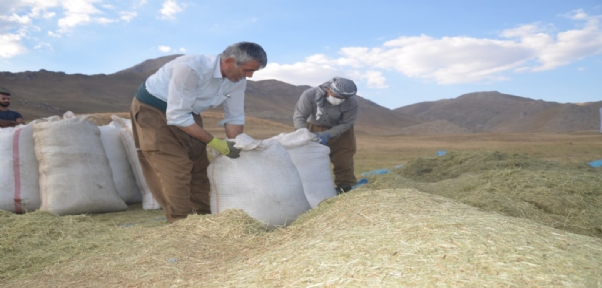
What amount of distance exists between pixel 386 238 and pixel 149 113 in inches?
80.4

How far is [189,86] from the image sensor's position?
122 inches

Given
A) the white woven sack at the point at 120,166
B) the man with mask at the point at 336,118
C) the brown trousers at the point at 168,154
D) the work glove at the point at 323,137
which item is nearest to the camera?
the brown trousers at the point at 168,154

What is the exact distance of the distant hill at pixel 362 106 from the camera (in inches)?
1200

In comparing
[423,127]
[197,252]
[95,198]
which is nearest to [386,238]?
[197,252]

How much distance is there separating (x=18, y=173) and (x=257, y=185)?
2200mm

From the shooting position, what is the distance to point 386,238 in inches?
71.9

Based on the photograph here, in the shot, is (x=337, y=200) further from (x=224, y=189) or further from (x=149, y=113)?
(x=149, y=113)

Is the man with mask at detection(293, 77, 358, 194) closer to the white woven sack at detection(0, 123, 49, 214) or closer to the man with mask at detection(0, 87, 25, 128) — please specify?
the white woven sack at detection(0, 123, 49, 214)

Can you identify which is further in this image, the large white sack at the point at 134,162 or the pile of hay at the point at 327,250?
the large white sack at the point at 134,162

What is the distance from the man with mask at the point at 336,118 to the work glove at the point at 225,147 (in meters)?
1.27

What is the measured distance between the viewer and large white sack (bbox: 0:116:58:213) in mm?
3979

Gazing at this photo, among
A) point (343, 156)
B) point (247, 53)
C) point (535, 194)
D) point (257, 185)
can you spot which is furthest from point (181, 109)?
point (535, 194)

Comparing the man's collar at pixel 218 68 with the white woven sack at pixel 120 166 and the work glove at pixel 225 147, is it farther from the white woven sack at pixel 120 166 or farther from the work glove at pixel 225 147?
the white woven sack at pixel 120 166

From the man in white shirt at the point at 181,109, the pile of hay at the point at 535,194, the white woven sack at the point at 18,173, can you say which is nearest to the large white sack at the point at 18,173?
the white woven sack at the point at 18,173
